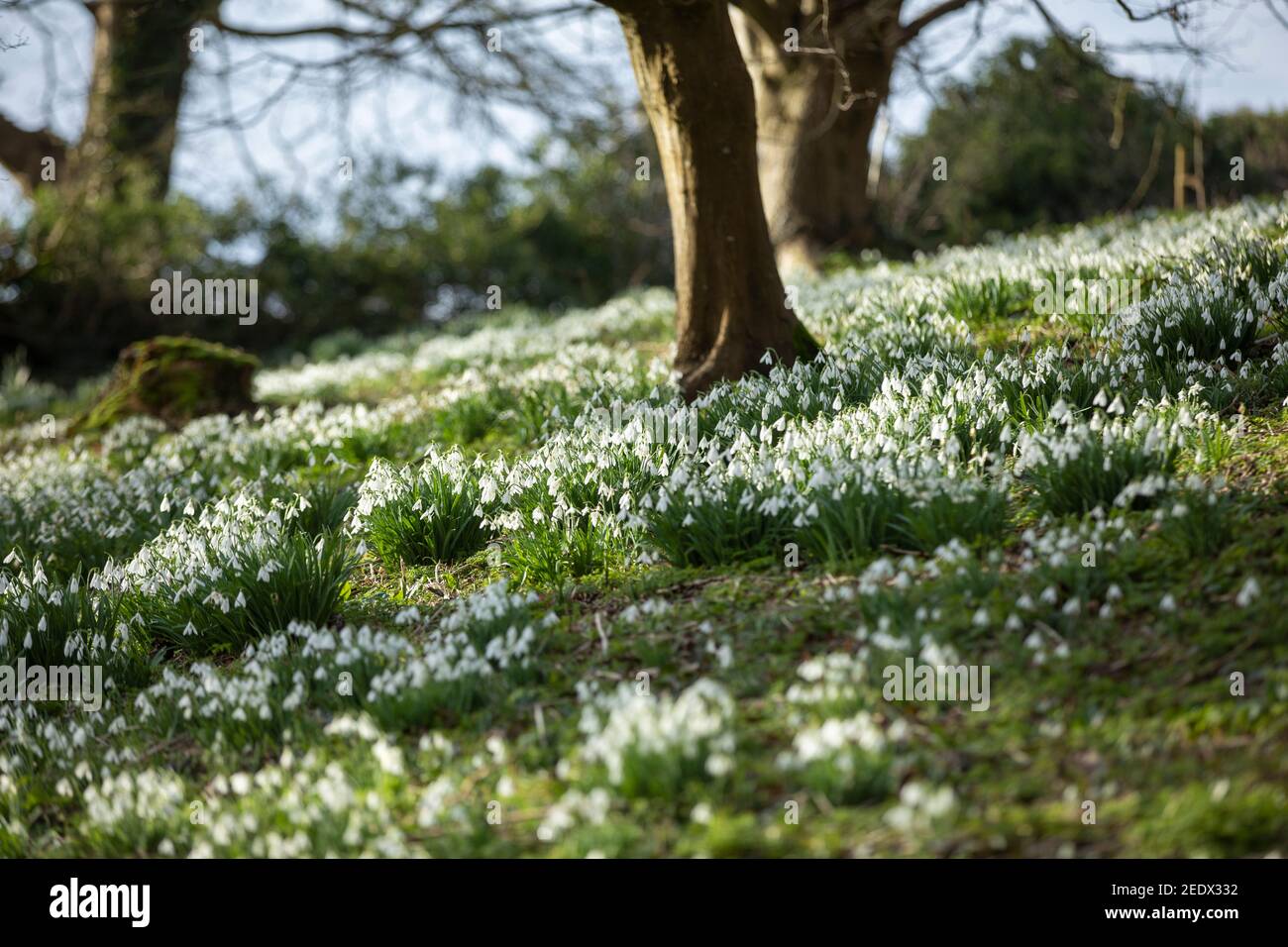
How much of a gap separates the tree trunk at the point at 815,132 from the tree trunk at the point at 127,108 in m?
8.82

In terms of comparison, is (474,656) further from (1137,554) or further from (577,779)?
(1137,554)

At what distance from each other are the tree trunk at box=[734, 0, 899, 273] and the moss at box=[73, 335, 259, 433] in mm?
6291

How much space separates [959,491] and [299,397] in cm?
860

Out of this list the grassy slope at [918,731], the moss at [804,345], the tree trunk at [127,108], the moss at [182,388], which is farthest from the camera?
the tree trunk at [127,108]

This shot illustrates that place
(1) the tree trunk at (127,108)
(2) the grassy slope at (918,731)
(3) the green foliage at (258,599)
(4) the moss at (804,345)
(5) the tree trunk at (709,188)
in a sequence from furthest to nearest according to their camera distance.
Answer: (1) the tree trunk at (127,108)
(4) the moss at (804,345)
(5) the tree trunk at (709,188)
(3) the green foliage at (258,599)
(2) the grassy slope at (918,731)

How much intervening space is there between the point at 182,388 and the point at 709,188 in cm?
614

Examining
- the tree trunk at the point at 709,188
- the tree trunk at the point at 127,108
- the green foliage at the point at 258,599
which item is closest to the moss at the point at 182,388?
the tree trunk at the point at 709,188

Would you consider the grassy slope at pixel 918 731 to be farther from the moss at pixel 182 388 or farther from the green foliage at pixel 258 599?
the moss at pixel 182 388

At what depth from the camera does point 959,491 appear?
432 centimetres

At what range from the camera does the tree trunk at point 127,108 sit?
53.7 ft

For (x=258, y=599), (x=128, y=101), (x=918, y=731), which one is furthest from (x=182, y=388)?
(x=128, y=101)

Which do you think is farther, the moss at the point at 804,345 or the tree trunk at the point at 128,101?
the tree trunk at the point at 128,101

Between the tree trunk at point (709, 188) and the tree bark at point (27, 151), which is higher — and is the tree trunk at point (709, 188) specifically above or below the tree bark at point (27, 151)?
below
